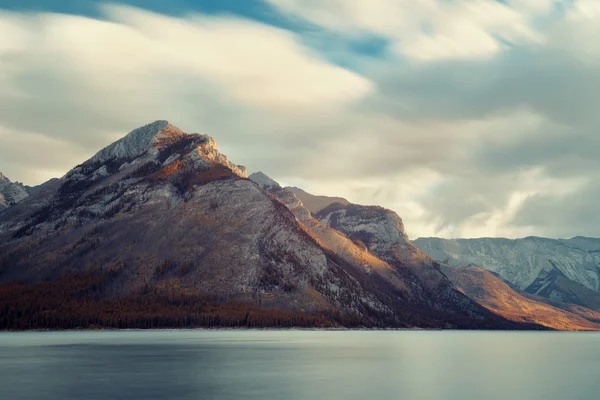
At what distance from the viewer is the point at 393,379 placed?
11638 cm

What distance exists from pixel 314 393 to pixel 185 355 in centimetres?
7529

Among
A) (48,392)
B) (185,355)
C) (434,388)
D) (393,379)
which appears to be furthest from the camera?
(185,355)

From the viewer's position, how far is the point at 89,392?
91.1 m

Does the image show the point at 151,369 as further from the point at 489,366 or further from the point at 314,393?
the point at 489,366

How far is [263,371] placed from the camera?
12519 centimetres

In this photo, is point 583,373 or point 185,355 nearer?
point 583,373

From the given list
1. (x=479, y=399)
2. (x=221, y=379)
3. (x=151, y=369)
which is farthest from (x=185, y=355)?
(x=479, y=399)

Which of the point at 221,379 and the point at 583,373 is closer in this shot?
the point at 221,379

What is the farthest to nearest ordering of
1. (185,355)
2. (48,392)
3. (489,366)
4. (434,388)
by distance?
1. (185,355)
2. (489,366)
3. (434,388)
4. (48,392)

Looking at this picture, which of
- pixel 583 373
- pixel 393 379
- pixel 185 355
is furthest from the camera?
pixel 185 355

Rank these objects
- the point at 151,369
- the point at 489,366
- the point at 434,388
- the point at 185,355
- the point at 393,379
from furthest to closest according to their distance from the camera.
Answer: the point at 185,355, the point at 489,366, the point at 151,369, the point at 393,379, the point at 434,388

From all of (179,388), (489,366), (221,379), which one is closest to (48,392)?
(179,388)

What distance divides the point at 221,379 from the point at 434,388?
3600cm

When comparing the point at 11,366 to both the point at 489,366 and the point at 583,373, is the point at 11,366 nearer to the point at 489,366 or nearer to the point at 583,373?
the point at 489,366
